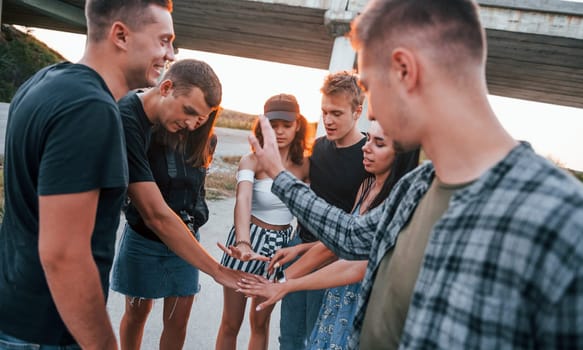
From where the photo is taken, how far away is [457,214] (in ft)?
2.98

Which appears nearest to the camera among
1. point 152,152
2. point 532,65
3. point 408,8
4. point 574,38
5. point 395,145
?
point 408,8

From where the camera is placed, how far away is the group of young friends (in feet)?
2.55

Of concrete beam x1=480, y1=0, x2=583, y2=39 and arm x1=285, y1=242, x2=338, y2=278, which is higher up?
concrete beam x1=480, y1=0, x2=583, y2=39

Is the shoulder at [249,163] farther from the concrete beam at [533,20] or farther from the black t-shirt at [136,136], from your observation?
the concrete beam at [533,20]

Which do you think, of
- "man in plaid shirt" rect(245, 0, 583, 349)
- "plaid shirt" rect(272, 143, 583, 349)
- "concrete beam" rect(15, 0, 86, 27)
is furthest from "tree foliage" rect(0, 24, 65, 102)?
"plaid shirt" rect(272, 143, 583, 349)

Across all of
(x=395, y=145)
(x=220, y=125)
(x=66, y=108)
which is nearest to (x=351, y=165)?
(x=395, y=145)

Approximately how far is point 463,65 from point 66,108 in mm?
Result: 1097

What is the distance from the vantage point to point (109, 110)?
1.20 m

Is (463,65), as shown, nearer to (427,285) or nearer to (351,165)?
(427,285)

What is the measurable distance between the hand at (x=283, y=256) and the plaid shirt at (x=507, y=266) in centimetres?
161

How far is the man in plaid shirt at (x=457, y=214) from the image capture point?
0.74 meters

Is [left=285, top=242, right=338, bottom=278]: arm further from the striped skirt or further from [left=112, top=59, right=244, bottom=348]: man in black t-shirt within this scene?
the striped skirt

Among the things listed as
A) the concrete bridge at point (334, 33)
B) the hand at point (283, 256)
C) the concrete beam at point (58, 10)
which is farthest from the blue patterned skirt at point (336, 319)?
the concrete beam at point (58, 10)

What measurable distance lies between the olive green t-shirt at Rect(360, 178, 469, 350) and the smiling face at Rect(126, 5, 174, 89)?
3.69 feet
